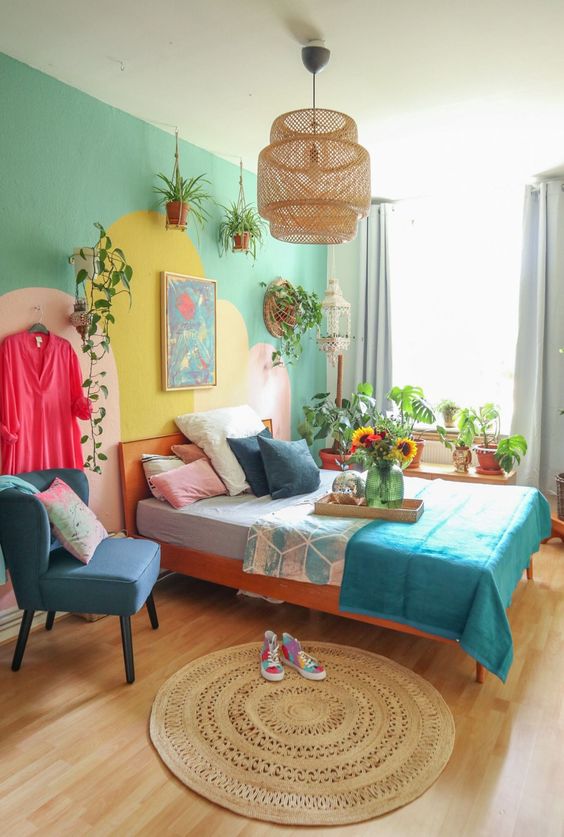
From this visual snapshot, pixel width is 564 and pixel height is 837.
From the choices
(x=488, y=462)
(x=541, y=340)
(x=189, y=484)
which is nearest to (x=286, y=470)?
(x=189, y=484)

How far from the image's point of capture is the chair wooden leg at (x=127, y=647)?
2473 mm

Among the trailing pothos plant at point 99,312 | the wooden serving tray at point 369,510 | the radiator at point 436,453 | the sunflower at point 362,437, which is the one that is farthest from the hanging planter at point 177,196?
the radiator at point 436,453

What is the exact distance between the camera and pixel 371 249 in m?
5.34

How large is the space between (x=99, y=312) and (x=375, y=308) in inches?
114

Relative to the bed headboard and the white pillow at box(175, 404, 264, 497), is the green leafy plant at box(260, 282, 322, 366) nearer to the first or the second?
the white pillow at box(175, 404, 264, 497)

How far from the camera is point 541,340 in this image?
4719 mm

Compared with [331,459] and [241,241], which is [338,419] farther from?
[241,241]

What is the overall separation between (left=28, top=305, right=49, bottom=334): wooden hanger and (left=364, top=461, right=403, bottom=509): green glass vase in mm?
1796

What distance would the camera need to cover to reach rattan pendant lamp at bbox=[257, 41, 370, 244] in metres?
2.41

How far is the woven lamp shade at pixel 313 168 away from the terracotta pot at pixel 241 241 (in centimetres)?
Answer: 151

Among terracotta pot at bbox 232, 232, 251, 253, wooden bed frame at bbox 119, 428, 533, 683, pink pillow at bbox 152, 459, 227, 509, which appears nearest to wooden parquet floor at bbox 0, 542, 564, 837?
wooden bed frame at bbox 119, 428, 533, 683

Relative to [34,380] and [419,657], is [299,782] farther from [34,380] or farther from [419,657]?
[34,380]

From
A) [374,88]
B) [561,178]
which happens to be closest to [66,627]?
[374,88]

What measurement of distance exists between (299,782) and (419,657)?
98 centimetres
